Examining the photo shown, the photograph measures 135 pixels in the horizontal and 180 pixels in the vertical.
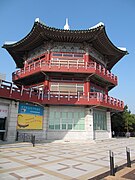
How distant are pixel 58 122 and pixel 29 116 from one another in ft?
12.3

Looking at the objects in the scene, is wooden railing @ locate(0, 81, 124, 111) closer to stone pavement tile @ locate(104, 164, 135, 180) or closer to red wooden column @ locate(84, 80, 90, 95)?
red wooden column @ locate(84, 80, 90, 95)

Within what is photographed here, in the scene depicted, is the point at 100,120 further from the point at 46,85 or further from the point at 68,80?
the point at 46,85

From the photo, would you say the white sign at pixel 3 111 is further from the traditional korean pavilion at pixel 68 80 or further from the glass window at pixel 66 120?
the glass window at pixel 66 120

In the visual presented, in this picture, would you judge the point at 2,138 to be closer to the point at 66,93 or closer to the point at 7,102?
the point at 7,102

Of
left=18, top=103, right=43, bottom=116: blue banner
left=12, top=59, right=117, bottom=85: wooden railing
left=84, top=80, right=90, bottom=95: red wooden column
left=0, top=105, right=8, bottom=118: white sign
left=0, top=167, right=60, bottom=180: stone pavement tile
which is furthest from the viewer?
left=84, top=80, right=90, bottom=95: red wooden column

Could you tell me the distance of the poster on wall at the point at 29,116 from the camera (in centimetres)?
1702

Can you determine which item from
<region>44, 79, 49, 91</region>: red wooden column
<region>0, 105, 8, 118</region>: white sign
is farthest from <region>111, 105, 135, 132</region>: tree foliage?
<region>0, 105, 8, 118</region>: white sign

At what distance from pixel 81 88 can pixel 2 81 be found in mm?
10104

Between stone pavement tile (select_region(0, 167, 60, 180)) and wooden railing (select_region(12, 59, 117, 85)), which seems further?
wooden railing (select_region(12, 59, 117, 85))

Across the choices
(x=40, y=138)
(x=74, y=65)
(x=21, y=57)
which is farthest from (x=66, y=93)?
(x=21, y=57)

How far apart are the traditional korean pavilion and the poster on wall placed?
0.57 meters

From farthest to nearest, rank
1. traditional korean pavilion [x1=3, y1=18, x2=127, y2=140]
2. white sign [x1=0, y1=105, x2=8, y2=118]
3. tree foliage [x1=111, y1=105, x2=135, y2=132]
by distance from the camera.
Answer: tree foliage [x1=111, y1=105, x2=135, y2=132], traditional korean pavilion [x1=3, y1=18, x2=127, y2=140], white sign [x1=0, y1=105, x2=8, y2=118]

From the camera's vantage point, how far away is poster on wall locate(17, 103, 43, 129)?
17016 millimetres

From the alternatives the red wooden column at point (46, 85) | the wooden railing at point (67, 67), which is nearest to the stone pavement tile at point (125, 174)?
the wooden railing at point (67, 67)
